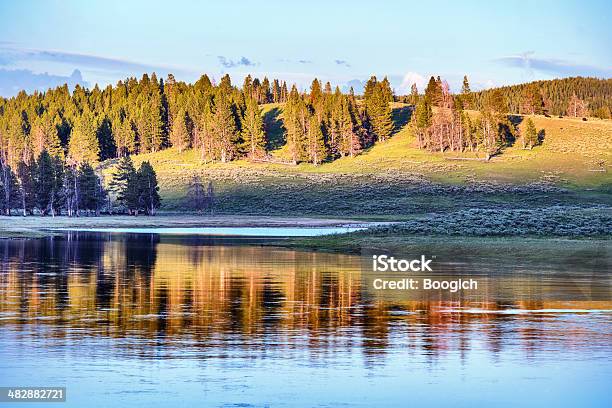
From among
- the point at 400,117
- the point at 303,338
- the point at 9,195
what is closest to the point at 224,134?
the point at 400,117

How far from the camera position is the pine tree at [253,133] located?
16438 centimetres

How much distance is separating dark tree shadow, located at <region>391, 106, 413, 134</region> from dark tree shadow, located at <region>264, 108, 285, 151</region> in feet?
75.0

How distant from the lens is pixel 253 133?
164m

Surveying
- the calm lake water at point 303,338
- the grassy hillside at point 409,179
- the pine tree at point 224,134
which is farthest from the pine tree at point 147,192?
the calm lake water at point 303,338

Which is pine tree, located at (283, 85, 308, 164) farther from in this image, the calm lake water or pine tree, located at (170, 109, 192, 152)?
the calm lake water

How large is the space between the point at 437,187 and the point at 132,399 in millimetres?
117949

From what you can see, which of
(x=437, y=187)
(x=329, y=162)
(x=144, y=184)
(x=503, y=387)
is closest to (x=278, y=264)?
(x=503, y=387)

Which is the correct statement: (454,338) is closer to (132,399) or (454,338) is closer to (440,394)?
(440,394)

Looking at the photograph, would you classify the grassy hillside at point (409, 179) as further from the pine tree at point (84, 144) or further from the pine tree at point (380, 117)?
the pine tree at point (84, 144)

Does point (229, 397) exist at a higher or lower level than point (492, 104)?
lower

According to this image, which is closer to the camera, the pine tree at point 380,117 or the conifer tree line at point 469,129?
the conifer tree line at point 469,129

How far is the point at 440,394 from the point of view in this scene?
13688mm

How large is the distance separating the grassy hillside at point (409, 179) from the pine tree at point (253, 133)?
3349 mm

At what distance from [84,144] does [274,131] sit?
3871 cm
